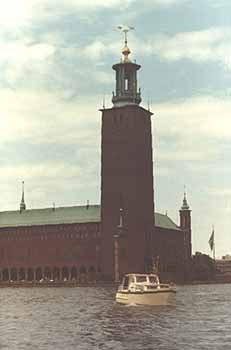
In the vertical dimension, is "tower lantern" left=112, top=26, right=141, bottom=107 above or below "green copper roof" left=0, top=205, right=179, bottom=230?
above

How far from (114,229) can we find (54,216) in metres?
14.5

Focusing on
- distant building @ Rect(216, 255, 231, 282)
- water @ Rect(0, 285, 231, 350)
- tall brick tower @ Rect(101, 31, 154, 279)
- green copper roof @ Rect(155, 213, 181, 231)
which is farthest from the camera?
green copper roof @ Rect(155, 213, 181, 231)

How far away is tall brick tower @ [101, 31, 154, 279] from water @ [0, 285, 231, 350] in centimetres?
4788

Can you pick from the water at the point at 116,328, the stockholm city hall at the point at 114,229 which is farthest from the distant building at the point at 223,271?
the water at the point at 116,328

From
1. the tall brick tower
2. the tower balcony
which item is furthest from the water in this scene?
the tower balcony

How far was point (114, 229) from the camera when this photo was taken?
3548 inches

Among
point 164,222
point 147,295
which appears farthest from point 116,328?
point 164,222

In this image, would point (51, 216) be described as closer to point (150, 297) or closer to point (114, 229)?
point (114, 229)

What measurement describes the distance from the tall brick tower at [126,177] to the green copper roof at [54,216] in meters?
6.29

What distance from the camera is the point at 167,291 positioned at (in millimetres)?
41156

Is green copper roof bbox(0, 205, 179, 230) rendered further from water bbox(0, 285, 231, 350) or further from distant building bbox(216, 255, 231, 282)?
water bbox(0, 285, 231, 350)

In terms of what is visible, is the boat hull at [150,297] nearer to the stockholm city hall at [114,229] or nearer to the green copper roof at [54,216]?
the stockholm city hall at [114,229]

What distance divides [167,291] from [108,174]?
50.6m

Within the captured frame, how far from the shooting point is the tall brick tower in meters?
89.1
